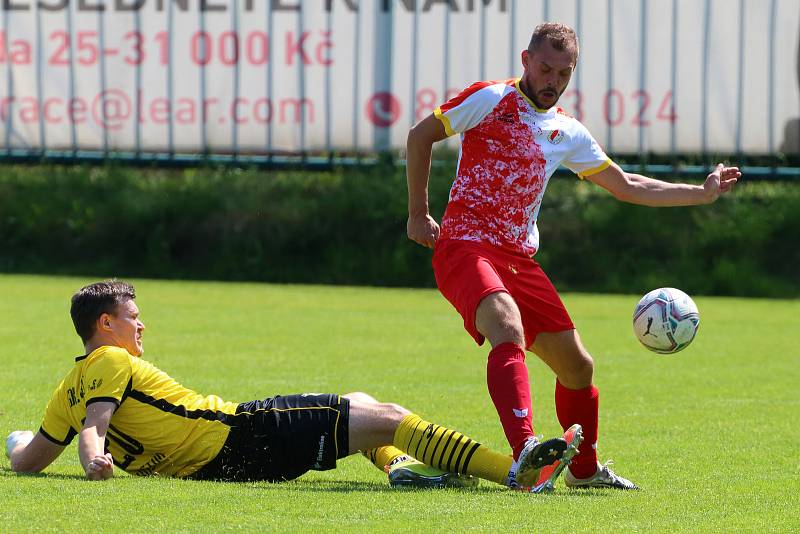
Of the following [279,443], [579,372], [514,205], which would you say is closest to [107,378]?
[279,443]

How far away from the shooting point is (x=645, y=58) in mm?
19609

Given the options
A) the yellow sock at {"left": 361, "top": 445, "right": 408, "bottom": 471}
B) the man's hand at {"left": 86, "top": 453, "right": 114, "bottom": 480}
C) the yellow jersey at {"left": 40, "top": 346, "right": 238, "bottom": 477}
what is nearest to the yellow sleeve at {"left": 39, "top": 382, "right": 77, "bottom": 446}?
the yellow jersey at {"left": 40, "top": 346, "right": 238, "bottom": 477}

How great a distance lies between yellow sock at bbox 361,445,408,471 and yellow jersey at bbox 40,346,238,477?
781mm

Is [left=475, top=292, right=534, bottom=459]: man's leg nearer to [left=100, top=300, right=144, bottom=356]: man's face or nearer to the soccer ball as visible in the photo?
the soccer ball

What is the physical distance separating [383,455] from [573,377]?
977 mm

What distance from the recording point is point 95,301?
6434mm

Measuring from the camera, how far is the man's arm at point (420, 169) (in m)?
6.88

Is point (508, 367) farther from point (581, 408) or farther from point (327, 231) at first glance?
point (327, 231)

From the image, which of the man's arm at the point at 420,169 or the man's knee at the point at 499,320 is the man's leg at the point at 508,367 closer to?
the man's knee at the point at 499,320

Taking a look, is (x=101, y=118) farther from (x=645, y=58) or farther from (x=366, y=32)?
(x=645, y=58)

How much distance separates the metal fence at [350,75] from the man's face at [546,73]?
1246 cm

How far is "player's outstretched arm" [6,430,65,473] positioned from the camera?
6.40 metres

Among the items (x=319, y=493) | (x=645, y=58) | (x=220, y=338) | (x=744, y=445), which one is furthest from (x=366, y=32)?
(x=319, y=493)

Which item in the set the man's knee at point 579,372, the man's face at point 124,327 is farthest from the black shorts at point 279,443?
the man's knee at point 579,372
